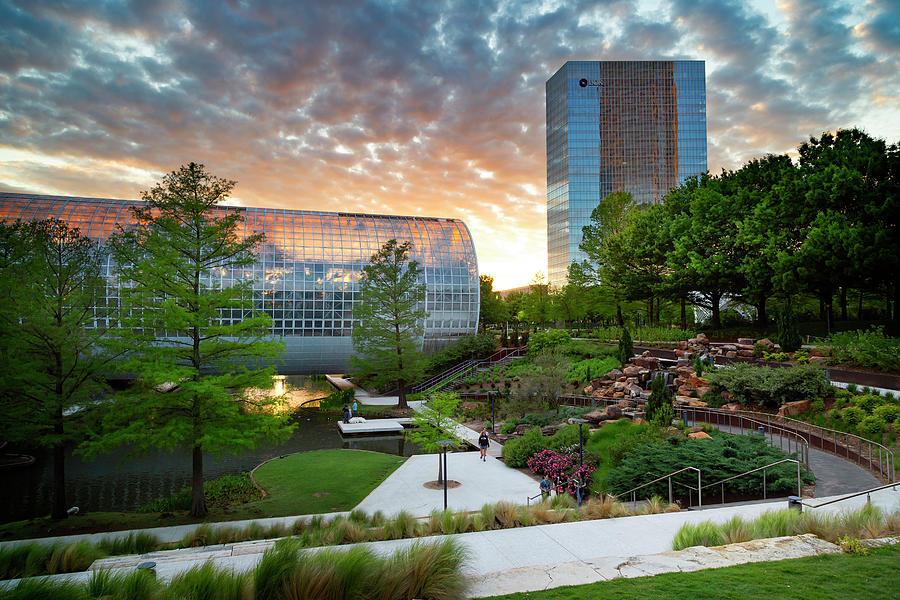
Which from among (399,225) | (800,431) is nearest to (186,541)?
(800,431)

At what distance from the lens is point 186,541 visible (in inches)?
490

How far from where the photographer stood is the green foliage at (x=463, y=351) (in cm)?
5140

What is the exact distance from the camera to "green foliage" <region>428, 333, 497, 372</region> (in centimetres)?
5140

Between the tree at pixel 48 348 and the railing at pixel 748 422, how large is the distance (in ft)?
78.6

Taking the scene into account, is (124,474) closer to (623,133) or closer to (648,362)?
(648,362)

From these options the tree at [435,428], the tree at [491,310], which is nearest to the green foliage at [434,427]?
the tree at [435,428]

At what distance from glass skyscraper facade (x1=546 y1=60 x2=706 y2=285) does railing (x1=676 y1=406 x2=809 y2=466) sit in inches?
4463

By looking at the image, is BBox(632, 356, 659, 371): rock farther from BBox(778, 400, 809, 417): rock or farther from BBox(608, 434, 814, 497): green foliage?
BBox(608, 434, 814, 497): green foliage

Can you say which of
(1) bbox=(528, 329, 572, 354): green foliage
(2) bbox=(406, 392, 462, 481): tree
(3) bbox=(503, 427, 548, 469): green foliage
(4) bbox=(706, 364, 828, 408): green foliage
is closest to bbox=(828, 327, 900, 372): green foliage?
(4) bbox=(706, 364, 828, 408): green foliage

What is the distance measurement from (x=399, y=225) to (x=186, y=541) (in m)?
49.5

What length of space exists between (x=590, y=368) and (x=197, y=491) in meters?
29.1

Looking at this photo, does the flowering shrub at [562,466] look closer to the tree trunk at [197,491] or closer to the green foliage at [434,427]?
Answer: the green foliage at [434,427]

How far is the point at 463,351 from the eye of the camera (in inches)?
2040

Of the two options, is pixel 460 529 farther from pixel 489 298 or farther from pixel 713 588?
pixel 489 298
